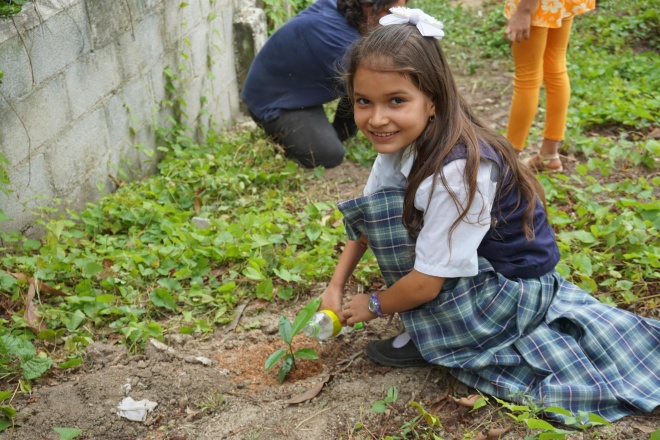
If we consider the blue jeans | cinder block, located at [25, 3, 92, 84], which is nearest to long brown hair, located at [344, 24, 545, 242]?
cinder block, located at [25, 3, 92, 84]

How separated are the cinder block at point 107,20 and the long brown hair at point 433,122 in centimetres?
174

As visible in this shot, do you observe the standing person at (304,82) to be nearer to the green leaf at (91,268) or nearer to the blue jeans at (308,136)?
the blue jeans at (308,136)

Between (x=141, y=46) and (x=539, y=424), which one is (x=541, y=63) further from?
(x=539, y=424)

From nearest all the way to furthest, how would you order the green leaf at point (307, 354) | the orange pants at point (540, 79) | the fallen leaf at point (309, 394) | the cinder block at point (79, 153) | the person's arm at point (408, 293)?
the person's arm at point (408, 293)
the fallen leaf at point (309, 394)
the green leaf at point (307, 354)
the cinder block at point (79, 153)
the orange pants at point (540, 79)

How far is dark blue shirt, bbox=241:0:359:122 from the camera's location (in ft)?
14.0

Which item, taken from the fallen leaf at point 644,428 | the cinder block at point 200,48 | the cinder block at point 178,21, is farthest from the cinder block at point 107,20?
the fallen leaf at point 644,428

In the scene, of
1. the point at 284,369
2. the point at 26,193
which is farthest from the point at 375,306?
the point at 26,193

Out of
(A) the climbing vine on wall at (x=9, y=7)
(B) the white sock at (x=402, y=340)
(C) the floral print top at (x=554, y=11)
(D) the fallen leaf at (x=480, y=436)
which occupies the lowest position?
(D) the fallen leaf at (x=480, y=436)

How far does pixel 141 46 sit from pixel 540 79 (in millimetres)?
2170

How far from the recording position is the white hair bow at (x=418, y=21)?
2.07 meters

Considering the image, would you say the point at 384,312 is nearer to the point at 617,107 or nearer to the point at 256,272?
the point at 256,272

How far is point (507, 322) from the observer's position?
225 cm

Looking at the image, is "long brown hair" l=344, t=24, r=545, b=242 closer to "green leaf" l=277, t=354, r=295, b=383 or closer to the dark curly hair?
"green leaf" l=277, t=354, r=295, b=383

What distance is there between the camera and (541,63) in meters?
3.65
